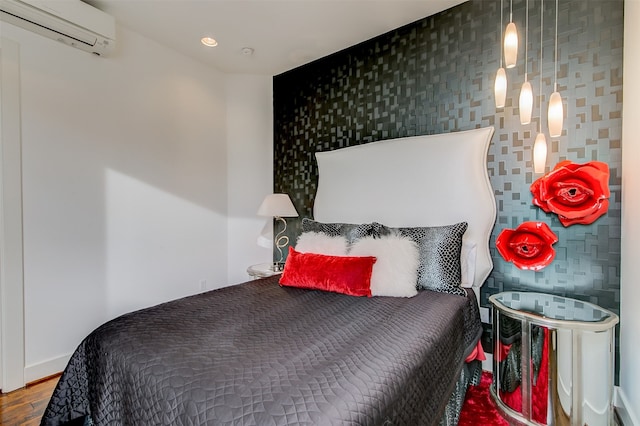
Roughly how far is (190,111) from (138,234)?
1.37m

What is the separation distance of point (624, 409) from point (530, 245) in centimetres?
98

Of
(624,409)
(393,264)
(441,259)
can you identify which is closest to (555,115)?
(441,259)

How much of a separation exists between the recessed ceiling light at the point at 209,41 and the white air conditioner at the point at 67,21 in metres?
0.71

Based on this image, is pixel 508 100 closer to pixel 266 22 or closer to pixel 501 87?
pixel 501 87

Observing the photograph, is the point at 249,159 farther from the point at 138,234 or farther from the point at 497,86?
the point at 497,86

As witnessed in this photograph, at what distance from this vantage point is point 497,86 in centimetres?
162

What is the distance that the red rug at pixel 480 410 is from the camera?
1.67m

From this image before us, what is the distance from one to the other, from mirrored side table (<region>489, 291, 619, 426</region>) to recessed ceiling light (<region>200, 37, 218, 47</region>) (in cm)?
317

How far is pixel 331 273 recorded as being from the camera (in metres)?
1.99

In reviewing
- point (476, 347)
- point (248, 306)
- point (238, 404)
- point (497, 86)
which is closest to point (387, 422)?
point (238, 404)

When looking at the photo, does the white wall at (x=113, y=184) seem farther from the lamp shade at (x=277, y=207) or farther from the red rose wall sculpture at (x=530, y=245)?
the red rose wall sculpture at (x=530, y=245)

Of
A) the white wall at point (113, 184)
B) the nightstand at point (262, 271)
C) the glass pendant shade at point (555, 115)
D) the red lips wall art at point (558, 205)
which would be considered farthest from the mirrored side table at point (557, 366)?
the white wall at point (113, 184)

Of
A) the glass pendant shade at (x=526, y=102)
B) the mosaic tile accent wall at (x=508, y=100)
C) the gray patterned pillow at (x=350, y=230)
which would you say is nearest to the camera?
the glass pendant shade at (x=526, y=102)

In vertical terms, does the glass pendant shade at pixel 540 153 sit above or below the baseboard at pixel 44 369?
above
